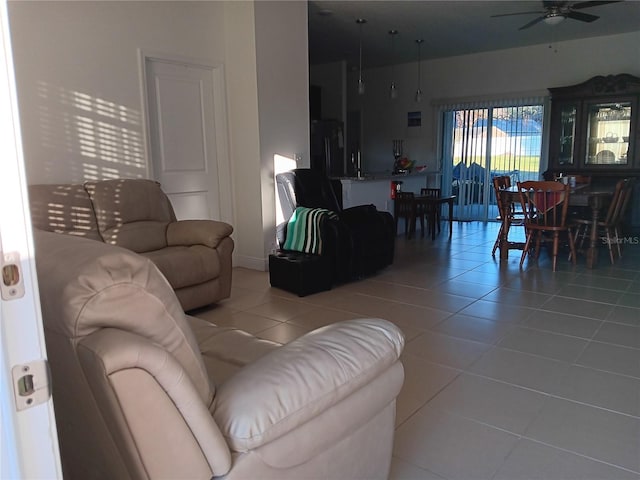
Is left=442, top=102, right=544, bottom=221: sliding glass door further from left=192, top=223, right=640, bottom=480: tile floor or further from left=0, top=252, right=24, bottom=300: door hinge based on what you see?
left=0, top=252, right=24, bottom=300: door hinge

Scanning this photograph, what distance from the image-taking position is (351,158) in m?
9.03

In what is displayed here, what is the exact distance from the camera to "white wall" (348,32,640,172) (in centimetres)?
690

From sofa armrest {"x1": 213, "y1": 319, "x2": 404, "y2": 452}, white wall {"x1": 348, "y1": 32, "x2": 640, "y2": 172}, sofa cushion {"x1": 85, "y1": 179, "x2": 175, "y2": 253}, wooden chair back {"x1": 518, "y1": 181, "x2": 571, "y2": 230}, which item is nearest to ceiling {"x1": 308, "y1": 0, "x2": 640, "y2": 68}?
white wall {"x1": 348, "y1": 32, "x2": 640, "y2": 172}

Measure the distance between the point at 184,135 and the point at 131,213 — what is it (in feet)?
4.08

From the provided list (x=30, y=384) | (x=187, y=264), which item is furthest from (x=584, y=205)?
(x=30, y=384)

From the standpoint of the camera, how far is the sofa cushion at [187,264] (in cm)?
323

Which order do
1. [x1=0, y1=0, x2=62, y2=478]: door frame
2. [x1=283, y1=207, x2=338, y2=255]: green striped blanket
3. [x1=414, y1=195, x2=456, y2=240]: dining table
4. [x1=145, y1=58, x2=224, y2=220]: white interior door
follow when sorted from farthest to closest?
[x1=414, y1=195, x2=456, y2=240]: dining table < [x1=145, y1=58, x2=224, y2=220]: white interior door < [x1=283, y1=207, x2=338, y2=255]: green striped blanket < [x1=0, y1=0, x2=62, y2=478]: door frame

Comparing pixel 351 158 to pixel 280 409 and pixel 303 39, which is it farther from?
pixel 280 409

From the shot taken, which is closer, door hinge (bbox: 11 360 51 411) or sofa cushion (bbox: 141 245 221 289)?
door hinge (bbox: 11 360 51 411)

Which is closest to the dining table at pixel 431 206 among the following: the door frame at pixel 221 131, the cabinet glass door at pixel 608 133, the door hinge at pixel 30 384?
the cabinet glass door at pixel 608 133

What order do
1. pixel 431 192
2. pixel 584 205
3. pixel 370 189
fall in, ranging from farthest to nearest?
pixel 431 192 < pixel 370 189 < pixel 584 205

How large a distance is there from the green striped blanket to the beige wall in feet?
2.02

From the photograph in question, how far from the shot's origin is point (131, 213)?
3.68 meters

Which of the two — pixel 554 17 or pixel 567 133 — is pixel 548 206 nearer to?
pixel 554 17
